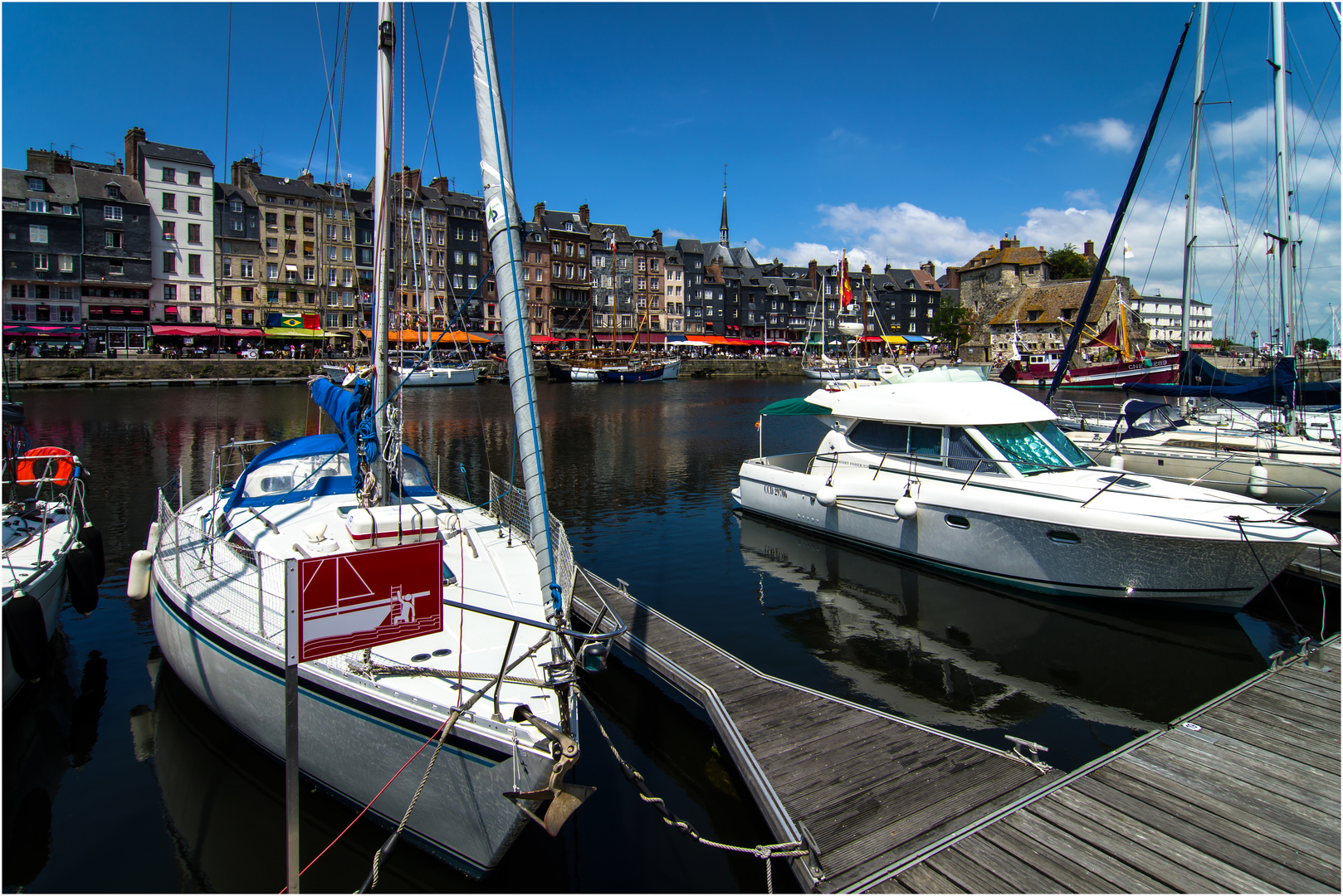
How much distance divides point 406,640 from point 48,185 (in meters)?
78.8

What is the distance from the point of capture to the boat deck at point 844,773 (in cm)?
558

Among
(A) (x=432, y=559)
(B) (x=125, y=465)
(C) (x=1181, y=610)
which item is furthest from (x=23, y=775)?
(B) (x=125, y=465)

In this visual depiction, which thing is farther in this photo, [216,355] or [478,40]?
[216,355]

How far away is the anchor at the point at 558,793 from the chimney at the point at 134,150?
8131cm

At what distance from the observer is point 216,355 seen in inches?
2454

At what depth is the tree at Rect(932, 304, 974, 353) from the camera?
3706 inches

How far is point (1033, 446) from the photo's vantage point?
13.3 m

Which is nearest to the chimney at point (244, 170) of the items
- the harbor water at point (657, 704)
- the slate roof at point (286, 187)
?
the slate roof at point (286, 187)

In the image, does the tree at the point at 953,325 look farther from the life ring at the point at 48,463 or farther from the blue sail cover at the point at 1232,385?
the life ring at the point at 48,463

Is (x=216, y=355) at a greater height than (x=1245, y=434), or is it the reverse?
(x=216, y=355)

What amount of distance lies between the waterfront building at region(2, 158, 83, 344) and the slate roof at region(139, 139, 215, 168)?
6664 mm

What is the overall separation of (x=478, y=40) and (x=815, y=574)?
11.1 metres

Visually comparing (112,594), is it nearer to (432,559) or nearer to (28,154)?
(432,559)

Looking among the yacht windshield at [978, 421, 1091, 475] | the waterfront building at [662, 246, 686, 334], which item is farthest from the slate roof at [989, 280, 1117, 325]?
the yacht windshield at [978, 421, 1091, 475]
